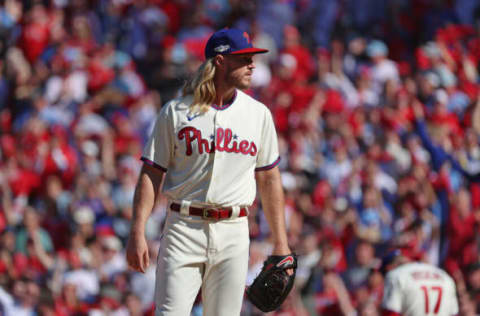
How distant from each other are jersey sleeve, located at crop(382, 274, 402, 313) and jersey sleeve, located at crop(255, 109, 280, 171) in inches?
93.5

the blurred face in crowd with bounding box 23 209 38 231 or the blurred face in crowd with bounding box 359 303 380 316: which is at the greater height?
the blurred face in crowd with bounding box 23 209 38 231

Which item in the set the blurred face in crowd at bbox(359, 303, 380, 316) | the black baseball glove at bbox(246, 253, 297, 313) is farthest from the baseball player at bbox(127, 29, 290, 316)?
the blurred face in crowd at bbox(359, 303, 380, 316)

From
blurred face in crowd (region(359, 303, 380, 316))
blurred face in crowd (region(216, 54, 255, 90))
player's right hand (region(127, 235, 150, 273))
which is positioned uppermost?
blurred face in crowd (region(216, 54, 255, 90))

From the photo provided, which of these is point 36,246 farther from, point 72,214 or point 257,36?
point 257,36

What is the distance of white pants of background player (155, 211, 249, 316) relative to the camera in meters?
3.70

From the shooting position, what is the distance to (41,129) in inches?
412

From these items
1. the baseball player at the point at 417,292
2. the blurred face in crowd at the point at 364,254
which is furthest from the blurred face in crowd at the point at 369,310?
the baseball player at the point at 417,292

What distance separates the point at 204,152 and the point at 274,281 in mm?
735

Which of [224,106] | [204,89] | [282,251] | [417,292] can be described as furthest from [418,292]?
[204,89]

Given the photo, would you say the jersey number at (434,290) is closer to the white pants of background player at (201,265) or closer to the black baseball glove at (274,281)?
the black baseball glove at (274,281)

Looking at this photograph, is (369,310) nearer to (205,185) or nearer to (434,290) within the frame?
(434,290)

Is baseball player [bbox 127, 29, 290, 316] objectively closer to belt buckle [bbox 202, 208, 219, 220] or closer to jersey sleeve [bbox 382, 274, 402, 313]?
belt buckle [bbox 202, 208, 219, 220]

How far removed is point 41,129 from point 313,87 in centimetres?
385

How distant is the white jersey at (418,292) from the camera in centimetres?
592
